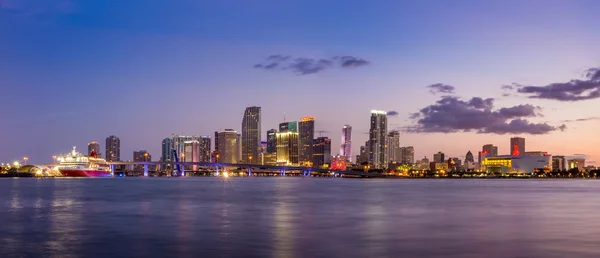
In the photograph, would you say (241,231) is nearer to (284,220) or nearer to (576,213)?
(284,220)

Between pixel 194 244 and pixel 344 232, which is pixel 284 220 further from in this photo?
pixel 194 244

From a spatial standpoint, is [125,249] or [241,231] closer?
[125,249]

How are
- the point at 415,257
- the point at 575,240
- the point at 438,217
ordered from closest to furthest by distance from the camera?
the point at 415,257 < the point at 575,240 < the point at 438,217

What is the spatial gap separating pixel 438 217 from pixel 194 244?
943 inches

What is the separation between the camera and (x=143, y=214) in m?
50.7

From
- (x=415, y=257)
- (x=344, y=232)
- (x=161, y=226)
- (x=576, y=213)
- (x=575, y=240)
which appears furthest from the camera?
(x=576, y=213)

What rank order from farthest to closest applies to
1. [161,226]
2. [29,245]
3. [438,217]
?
[438,217] < [161,226] < [29,245]

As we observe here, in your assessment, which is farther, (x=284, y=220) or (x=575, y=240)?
(x=284, y=220)

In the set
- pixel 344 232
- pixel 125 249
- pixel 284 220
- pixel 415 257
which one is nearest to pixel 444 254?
pixel 415 257

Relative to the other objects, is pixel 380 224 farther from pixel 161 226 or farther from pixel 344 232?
pixel 161 226

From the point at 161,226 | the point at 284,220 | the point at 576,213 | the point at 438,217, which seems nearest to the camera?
the point at 161,226

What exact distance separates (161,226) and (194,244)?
10.00 meters

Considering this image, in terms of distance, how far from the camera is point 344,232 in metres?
36.4

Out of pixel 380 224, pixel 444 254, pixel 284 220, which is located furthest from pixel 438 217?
pixel 444 254
